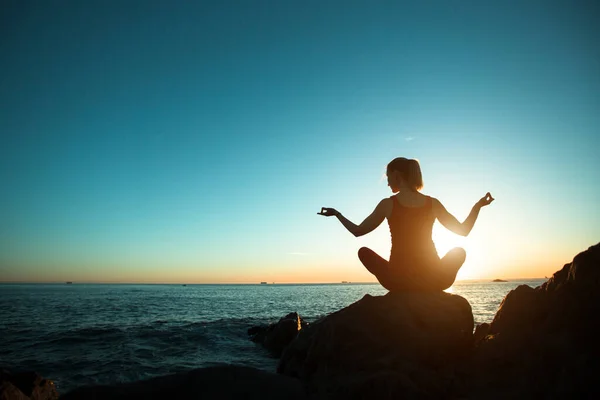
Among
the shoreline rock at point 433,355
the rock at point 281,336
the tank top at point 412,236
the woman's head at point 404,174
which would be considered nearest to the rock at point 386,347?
the shoreline rock at point 433,355

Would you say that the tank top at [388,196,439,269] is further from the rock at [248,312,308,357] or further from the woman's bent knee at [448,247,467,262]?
the rock at [248,312,308,357]

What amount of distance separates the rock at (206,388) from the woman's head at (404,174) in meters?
3.40

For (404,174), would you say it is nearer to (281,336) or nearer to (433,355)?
(433,355)

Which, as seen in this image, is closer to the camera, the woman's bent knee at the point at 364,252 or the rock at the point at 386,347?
the rock at the point at 386,347

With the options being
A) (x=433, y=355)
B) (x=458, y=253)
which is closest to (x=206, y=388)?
(x=433, y=355)

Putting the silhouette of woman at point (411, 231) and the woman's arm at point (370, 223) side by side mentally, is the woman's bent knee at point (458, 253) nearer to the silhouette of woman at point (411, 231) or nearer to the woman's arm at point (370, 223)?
the silhouette of woman at point (411, 231)

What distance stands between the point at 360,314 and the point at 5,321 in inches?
1103

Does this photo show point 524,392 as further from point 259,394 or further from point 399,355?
point 259,394

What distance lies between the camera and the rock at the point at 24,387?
593cm

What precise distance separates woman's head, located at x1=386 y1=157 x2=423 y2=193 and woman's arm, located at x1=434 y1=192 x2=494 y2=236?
0.45 m

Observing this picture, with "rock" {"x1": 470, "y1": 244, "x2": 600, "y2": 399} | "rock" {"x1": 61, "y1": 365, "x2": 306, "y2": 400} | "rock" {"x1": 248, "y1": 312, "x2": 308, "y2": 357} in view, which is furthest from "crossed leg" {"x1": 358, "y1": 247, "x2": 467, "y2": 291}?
"rock" {"x1": 248, "y1": 312, "x2": 308, "y2": 357}

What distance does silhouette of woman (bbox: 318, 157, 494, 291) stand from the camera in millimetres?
5191

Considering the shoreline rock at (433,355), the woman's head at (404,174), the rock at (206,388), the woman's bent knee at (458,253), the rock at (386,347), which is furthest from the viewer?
the woman's head at (404,174)

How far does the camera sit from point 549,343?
397 cm
